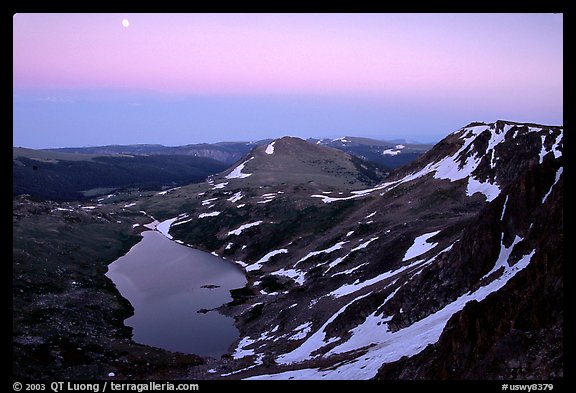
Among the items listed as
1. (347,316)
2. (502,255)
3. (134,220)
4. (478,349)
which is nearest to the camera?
(478,349)

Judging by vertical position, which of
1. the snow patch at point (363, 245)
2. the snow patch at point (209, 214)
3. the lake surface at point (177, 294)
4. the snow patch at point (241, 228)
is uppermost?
the snow patch at point (209, 214)

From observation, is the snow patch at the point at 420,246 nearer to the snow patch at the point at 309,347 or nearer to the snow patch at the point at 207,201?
the snow patch at the point at 309,347

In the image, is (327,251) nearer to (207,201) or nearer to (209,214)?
(209,214)

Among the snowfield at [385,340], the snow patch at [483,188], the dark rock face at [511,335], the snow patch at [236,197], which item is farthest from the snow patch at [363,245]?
the snow patch at [236,197]

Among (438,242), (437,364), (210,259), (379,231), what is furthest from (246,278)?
(437,364)

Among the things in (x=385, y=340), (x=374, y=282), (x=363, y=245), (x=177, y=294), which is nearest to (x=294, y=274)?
(x=363, y=245)

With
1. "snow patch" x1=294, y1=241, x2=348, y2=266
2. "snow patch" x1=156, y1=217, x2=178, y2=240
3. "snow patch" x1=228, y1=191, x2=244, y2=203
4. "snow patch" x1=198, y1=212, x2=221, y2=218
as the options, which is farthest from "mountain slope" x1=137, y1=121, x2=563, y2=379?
"snow patch" x1=228, y1=191, x2=244, y2=203

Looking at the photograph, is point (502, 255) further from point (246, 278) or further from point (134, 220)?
point (134, 220)
